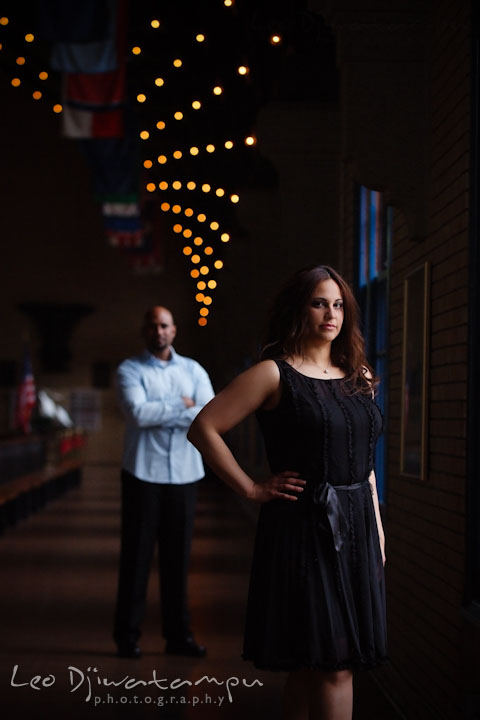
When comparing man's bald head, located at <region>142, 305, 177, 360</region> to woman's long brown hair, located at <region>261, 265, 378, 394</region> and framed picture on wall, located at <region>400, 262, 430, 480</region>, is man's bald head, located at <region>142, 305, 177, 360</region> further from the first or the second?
woman's long brown hair, located at <region>261, 265, 378, 394</region>

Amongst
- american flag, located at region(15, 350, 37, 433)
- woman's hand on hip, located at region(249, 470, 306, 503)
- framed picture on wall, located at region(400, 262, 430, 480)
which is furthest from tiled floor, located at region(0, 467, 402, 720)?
american flag, located at region(15, 350, 37, 433)

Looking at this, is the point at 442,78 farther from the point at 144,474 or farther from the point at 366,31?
the point at 144,474

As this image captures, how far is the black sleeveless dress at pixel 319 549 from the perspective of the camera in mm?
3166

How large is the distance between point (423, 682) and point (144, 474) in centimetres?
190

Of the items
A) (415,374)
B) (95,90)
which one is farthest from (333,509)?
(95,90)

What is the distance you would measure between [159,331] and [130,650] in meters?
1.61

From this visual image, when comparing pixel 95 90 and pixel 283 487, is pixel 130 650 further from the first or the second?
pixel 95 90

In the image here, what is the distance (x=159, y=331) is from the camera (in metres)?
6.23

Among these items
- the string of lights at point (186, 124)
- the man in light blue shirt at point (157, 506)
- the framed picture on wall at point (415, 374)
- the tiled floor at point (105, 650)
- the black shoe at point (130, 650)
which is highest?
the string of lights at point (186, 124)

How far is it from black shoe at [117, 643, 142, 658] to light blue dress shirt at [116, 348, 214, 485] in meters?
0.82

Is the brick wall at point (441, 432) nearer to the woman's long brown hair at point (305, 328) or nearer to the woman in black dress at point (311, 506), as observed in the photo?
the woman's long brown hair at point (305, 328)

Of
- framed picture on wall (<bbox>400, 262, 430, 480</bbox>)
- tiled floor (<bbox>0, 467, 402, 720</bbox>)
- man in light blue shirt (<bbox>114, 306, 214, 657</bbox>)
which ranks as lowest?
tiled floor (<bbox>0, 467, 402, 720</bbox>)

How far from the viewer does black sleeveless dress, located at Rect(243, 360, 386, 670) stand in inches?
125

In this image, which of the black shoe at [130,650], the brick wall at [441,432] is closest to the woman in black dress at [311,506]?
the brick wall at [441,432]
